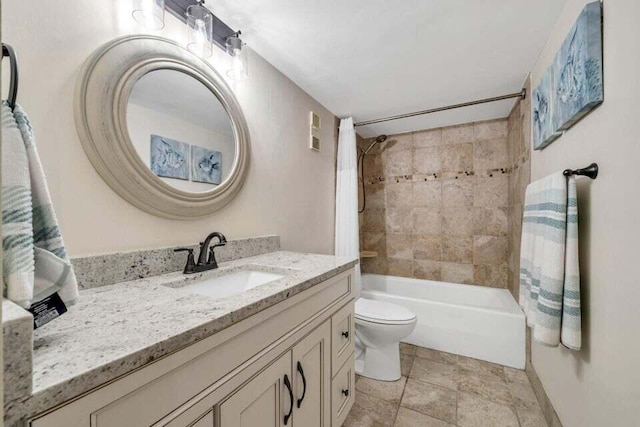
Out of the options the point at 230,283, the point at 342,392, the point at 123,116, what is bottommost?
the point at 342,392

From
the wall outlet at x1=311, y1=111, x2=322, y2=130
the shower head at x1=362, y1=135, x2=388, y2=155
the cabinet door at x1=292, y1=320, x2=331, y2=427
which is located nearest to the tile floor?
the cabinet door at x1=292, y1=320, x2=331, y2=427

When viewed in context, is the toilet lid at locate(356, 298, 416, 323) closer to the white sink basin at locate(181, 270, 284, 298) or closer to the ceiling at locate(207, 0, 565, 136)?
the white sink basin at locate(181, 270, 284, 298)

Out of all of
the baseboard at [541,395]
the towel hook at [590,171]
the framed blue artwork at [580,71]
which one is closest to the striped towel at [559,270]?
the towel hook at [590,171]

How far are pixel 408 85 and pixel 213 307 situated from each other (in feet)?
6.57

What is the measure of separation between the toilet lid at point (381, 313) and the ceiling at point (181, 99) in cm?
145

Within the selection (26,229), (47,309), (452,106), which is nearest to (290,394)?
(47,309)

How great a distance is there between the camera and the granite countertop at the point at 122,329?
1.46 feet

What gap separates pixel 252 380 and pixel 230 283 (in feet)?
1.78

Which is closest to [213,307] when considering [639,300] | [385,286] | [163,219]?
[163,219]

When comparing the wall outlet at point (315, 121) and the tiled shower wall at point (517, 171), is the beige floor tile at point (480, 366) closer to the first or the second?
the tiled shower wall at point (517, 171)

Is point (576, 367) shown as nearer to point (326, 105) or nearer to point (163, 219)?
point (163, 219)

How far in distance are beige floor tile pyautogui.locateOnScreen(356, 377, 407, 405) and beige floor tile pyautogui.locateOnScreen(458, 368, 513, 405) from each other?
386 millimetres

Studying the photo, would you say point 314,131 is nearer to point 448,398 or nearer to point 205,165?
point 205,165

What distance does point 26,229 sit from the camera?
0.52 meters
